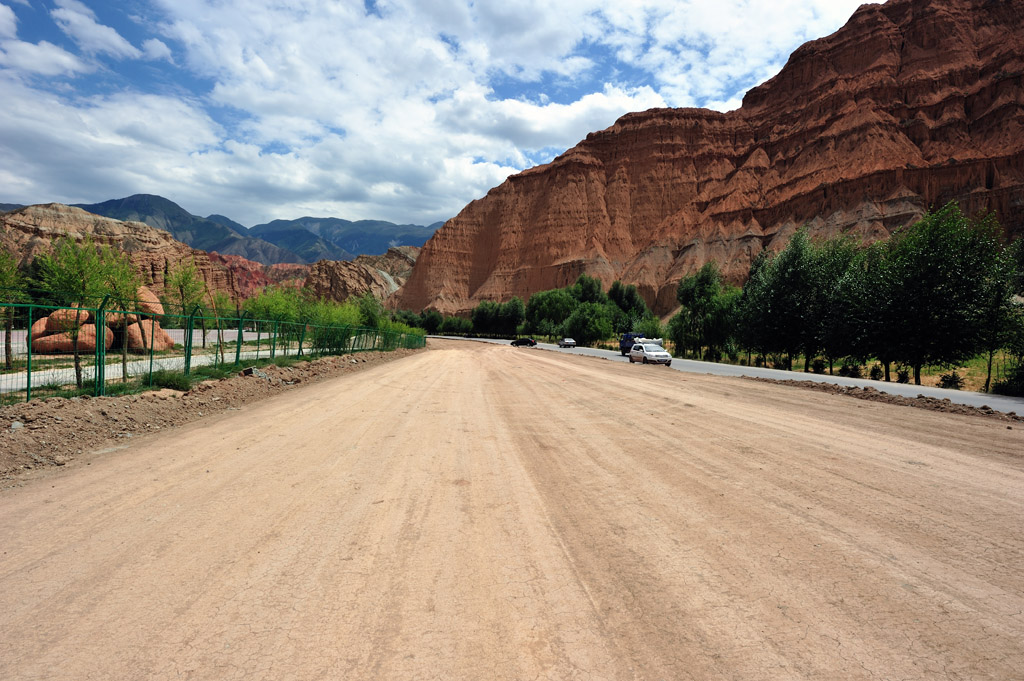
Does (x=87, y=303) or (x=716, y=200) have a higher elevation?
A: (x=716, y=200)

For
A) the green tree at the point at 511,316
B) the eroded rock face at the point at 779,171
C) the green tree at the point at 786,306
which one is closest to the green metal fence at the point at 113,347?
the green tree at the point at 786,306

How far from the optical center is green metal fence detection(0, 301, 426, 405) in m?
9.37

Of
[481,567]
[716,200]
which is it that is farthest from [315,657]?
[716,200]

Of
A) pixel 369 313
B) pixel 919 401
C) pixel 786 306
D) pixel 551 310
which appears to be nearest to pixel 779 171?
pixel 551 310

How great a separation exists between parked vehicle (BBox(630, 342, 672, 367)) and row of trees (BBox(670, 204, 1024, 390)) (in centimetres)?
706

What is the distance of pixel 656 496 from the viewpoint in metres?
4.96

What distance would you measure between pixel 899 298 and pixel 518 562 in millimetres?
24949

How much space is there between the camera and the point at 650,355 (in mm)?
29297

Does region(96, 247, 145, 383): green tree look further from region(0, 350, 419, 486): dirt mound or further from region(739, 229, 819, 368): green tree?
region(739, 229, 819, 368): green tree

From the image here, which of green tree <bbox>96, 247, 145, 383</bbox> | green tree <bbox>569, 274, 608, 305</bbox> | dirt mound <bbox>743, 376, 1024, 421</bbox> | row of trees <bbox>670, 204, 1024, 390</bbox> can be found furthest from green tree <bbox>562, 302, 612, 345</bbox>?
green tree <bbox>96, 247, 145, 383</bbox>

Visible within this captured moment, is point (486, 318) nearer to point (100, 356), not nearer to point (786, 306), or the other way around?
point (786, 306)

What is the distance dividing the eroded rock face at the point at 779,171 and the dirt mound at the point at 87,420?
262 ft

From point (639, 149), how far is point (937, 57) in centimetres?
5221

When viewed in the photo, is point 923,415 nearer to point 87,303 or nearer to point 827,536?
point 827,536
